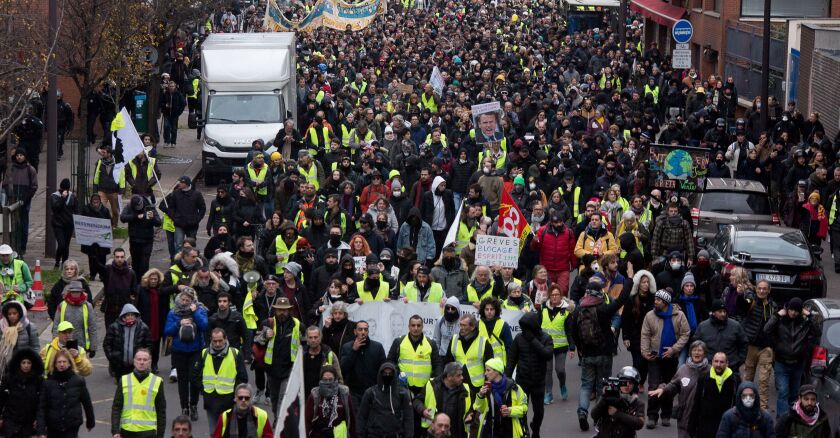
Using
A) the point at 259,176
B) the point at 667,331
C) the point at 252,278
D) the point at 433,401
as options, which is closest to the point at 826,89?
the point at 259,176

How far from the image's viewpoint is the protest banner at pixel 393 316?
661 inches

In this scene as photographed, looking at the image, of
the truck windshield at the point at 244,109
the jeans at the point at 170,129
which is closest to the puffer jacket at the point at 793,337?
the truck windshield at the point at 244,109

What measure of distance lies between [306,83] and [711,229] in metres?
17.7

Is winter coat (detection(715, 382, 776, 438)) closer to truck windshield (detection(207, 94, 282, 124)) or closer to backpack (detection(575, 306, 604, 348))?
backpack (detection(575, 306, 604, 348))

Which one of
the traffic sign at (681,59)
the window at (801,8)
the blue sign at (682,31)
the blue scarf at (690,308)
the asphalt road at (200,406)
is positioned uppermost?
the window at (801,8)

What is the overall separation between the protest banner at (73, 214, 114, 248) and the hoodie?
8.58 meters

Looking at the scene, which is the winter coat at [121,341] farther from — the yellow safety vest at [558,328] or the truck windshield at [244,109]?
the truck windshield at [244,109]

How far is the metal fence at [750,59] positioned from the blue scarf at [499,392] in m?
25.5

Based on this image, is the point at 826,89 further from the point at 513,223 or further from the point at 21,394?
the point at 21,394

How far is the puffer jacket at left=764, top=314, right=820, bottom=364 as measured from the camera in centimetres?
1642

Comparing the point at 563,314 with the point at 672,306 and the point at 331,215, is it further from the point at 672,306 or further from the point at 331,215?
the point at 331,215

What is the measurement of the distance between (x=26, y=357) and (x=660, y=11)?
42555mm

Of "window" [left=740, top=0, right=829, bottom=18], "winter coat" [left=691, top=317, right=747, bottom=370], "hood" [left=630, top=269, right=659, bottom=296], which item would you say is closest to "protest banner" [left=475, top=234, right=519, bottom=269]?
"hood" [left=630, top=269, right=659, bottom=296]

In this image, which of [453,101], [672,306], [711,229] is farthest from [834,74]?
[672,306]
